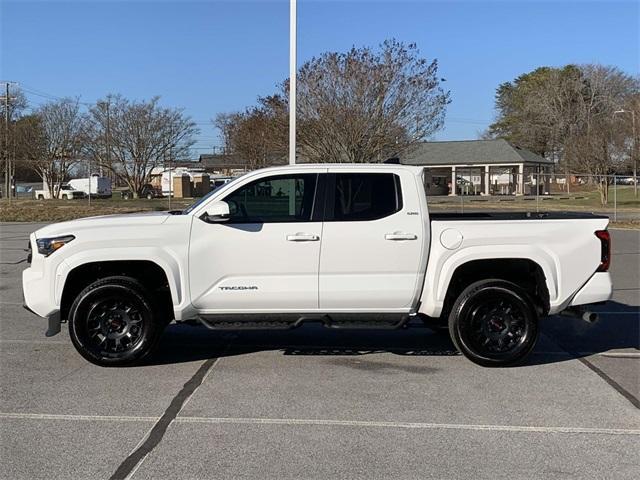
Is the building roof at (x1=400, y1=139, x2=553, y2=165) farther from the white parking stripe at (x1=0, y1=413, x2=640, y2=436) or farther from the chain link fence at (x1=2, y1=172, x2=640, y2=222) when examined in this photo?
the white parking stripe at (x1=0, y1=413, x2=640, y2=436)

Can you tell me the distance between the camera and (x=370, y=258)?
646cm

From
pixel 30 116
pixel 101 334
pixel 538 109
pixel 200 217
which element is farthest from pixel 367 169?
pixel 538 109

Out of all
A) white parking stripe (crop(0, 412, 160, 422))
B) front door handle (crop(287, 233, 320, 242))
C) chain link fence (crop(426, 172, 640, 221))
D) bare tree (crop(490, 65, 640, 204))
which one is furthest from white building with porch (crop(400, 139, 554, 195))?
white parking stripe (crop(0, 412, 160, 422))

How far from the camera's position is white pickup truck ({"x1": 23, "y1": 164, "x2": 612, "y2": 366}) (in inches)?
253

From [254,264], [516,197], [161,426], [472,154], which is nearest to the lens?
[161,426]

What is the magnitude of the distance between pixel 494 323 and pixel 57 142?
145 feet

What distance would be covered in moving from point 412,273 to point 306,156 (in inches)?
1006

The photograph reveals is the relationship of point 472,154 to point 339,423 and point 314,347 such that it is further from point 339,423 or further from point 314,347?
point 339,423

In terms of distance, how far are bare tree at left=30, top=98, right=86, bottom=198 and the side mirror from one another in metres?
40.4

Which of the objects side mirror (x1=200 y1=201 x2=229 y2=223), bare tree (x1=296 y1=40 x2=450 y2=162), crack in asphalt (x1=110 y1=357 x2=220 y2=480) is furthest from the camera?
bare tree (x1=296 y1=40 x2=450 y2=162)

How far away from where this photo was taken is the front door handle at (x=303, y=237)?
6.41 m

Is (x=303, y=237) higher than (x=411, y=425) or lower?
higher

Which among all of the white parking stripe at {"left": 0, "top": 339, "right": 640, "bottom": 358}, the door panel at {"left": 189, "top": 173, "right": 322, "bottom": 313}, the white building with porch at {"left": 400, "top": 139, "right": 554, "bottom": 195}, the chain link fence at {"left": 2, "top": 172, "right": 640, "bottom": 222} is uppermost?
the white building with porch at {"left": 400, "top": 139, "right": 554, "bottom": 195}

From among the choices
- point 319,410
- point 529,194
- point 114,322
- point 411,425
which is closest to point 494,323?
point 411,425
